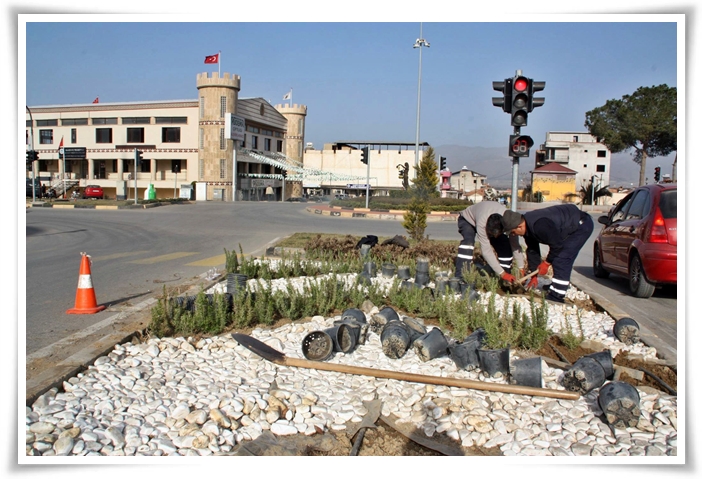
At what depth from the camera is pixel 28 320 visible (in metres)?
6.00

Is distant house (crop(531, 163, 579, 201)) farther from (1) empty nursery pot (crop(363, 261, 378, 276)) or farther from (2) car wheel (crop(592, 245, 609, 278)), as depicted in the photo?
(1) empty nursery pot (crop(363, 261, 378, 276))

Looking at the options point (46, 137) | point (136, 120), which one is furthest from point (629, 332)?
point (46, 137)

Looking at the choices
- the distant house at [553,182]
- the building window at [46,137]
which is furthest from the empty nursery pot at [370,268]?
the building window at [46,137]

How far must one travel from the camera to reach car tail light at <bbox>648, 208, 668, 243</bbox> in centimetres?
724

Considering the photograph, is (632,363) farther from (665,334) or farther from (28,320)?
(28,320)

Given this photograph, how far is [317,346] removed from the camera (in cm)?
466

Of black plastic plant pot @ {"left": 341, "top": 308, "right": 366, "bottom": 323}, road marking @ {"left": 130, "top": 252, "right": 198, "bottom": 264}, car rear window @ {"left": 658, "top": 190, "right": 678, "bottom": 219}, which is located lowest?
black plastic plant pot @ {"left": 341, "top": 308, "right": 366, "bottom": 323}

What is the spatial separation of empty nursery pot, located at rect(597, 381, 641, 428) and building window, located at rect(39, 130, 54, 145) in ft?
225

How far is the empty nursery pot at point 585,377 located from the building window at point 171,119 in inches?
2318

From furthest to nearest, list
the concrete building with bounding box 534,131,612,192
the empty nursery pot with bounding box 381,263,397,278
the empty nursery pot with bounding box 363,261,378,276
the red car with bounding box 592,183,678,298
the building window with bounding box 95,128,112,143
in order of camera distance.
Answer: the concrete building with bounding box 534,131,612,192, the building window with bounding box 95,128,112,143, the empty nursery pot with bounding box 381,263,397,278, the empty nursery pot with bounding box 363,261,378,276, the red car with bounding box 592,183,678,298

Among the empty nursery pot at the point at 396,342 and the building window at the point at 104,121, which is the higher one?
the building window at the point at 104,121

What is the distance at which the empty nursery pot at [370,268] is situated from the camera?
27.2 ft

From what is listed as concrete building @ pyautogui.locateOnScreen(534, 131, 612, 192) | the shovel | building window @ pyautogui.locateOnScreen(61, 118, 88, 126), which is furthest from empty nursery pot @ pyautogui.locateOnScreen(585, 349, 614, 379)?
concrete building @ pyautogui.locateOnScreen(534, 131, 612, 192)

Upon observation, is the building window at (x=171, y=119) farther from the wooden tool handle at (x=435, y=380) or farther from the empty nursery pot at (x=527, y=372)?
the empty nursery pot at (x=527, y=372)
